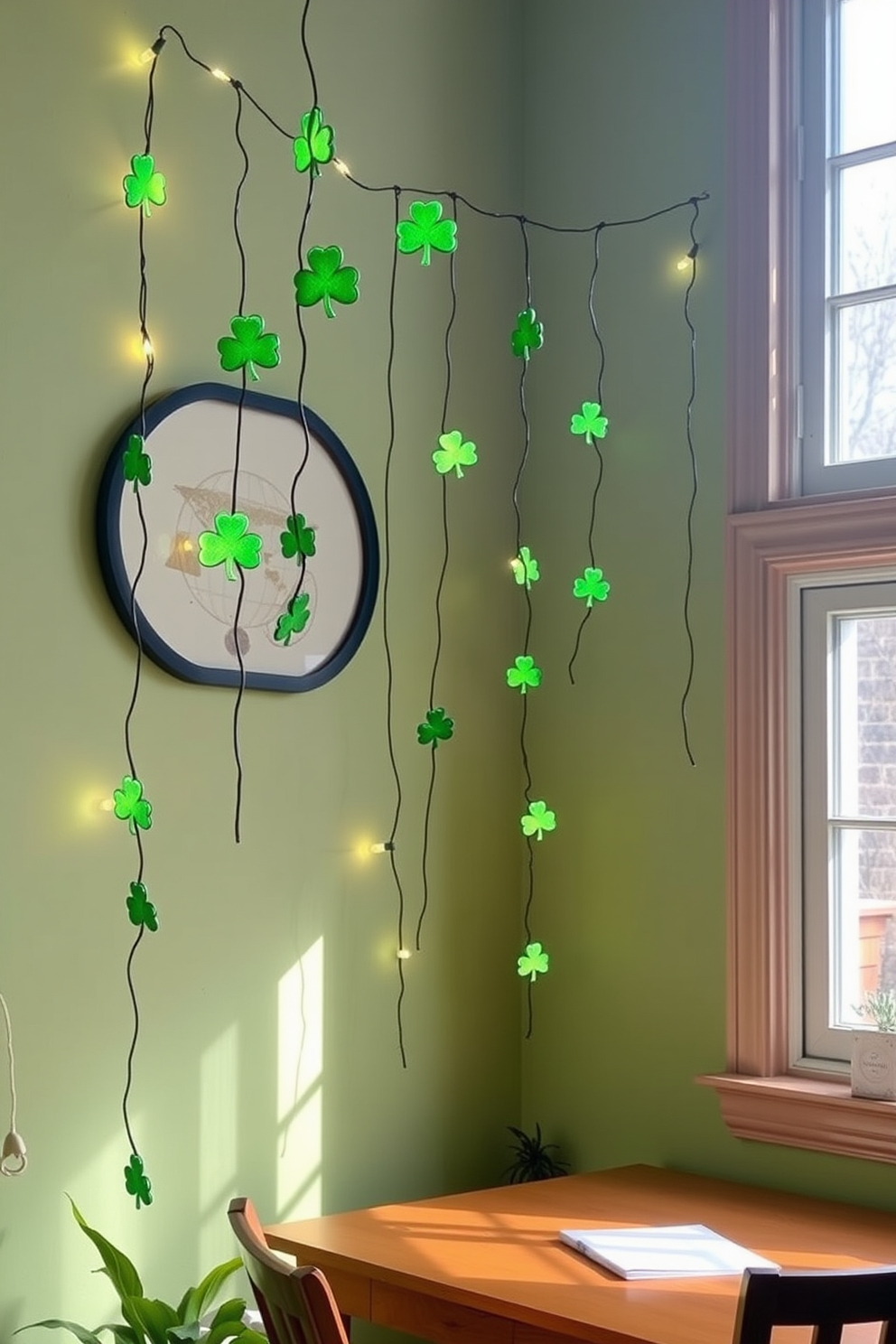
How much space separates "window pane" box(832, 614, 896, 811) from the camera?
8.70ft

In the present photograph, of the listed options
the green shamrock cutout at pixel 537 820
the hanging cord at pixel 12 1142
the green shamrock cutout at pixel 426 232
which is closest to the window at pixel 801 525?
the green shamrock cutout at pixel 537 820

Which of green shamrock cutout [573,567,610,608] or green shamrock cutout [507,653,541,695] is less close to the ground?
green shamrock cutout [573,567,610,608]

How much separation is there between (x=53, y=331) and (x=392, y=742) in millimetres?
954

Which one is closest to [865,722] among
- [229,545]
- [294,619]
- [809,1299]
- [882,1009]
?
[882,1009]

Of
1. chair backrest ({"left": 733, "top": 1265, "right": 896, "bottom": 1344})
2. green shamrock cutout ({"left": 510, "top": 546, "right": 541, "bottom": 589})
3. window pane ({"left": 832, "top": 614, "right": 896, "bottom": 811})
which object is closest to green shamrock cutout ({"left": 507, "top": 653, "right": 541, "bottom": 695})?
green shamrock cutout ({"left": 510, "top": 546, "right": 541, "bottom": 589})

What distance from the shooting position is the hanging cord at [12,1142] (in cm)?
208

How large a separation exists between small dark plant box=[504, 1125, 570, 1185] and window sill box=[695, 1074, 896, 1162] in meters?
0.40

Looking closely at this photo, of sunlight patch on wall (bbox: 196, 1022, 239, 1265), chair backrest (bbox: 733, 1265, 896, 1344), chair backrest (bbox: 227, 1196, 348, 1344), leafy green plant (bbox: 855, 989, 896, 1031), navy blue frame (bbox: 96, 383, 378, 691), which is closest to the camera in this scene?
chair backrest (bbox: 733, 1265, 896, 1344)

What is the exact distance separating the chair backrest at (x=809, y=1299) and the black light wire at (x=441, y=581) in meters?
1.39

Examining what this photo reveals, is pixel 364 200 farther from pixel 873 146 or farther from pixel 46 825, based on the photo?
pixel 46 825

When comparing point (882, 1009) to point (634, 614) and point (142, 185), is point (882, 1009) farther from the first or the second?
point (142, 185)

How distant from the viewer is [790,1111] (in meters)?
2.61

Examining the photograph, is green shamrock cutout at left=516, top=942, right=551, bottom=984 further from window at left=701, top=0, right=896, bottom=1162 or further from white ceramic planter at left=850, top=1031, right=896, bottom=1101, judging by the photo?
white ceramic planter at left=850, top=1031, right=896, bottom=1101

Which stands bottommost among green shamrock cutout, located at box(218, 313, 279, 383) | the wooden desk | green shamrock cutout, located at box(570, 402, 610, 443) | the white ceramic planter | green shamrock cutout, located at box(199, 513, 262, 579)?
the wooden desk
